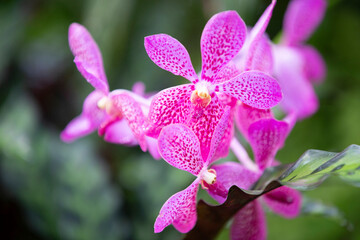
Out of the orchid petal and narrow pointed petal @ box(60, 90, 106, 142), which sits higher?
the orchid petal

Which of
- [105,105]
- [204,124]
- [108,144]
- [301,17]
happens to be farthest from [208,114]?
[108,144]

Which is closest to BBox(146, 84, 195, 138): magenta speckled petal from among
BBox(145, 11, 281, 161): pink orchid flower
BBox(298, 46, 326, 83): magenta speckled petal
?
BBox(145, 11, 281, 161): pink orchid flower

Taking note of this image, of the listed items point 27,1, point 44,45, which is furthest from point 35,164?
point 44,45

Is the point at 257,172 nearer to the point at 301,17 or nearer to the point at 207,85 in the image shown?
the point at 207,85

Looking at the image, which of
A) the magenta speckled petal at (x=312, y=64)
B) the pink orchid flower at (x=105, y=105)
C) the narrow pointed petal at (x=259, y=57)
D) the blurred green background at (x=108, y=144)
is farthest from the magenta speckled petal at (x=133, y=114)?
the magenta speckled petal at (x=312, y=64)

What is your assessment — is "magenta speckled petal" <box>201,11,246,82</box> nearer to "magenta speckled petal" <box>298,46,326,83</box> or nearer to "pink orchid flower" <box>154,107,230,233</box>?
"pink orchid flower" <box>154,107,230,233</box>

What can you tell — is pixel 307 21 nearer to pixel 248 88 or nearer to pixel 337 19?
pixel 248 88
